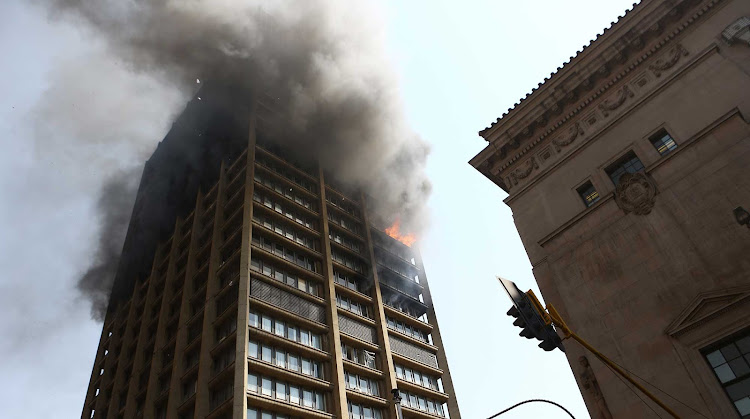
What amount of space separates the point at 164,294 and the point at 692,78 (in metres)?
39.6

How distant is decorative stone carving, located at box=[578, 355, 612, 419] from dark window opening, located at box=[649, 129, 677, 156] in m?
6.67

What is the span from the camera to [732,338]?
12.8m

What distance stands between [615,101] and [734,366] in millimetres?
8988

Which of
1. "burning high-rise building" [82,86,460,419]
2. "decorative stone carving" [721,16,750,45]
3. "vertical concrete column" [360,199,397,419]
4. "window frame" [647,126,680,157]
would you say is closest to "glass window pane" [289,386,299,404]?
"burning high-rise building" [82,86,460,419]

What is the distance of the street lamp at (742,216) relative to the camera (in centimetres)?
1338

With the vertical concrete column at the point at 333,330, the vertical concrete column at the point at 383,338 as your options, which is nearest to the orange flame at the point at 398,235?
the vertical concrete column at the point at 383,338

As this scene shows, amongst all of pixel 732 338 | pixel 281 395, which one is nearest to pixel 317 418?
pixel 281 395

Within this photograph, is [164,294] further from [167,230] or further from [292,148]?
[292,148]

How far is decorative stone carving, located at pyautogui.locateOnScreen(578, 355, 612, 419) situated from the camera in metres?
13.8

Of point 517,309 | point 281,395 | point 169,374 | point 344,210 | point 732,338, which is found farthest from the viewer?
point 344,210

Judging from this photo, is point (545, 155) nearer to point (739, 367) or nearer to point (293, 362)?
point (739, 367)

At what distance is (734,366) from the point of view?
40.9 feet

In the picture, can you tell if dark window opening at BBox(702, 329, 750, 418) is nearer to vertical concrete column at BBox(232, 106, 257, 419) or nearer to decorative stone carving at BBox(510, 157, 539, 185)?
decorative stone carving at BBox(510, 157, 539, 185)

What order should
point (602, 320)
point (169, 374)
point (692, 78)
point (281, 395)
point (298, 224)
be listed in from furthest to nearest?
point (298, 224) → point (169, 374) → point (281, 395) → point (692, 78) → point (602, 320)
